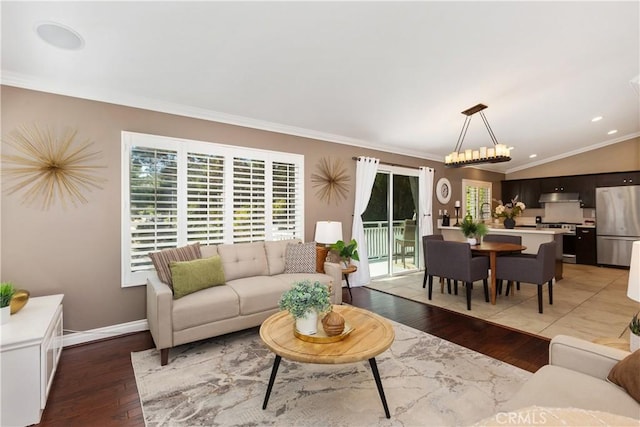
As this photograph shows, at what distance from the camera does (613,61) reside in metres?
3.41

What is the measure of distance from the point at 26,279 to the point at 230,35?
287 centimetres

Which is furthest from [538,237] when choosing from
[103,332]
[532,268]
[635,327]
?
[103,332]

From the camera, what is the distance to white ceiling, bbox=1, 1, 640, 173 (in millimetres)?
2229

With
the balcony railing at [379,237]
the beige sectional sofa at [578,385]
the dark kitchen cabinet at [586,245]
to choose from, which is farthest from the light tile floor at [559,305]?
the beige sectional sofa at [578,385]

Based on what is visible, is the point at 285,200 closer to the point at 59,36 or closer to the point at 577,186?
the point at 59,36

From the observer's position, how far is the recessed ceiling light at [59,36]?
2.15 metres

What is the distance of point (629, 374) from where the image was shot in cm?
131

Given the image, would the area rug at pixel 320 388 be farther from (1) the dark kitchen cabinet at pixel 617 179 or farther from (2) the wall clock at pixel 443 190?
(1) the dark kitchen cabinet at pixel 617 179

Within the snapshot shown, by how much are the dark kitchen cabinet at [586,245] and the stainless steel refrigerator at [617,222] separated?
0.09 metres

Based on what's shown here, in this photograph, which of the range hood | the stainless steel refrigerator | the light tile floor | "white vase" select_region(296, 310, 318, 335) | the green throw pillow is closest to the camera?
"white vase" select_region(296, 310, 318, 335)

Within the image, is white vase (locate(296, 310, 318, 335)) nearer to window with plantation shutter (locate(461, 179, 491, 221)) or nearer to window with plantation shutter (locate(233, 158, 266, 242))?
window with plantation shutter (locate(233, 158, 266, 242))

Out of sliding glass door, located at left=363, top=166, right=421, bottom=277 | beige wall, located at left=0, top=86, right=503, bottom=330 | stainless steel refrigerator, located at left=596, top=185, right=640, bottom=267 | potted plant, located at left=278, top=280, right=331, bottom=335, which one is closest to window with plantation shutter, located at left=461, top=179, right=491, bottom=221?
sliding glass door, located at left=363, top=166, right=421, bottom=277

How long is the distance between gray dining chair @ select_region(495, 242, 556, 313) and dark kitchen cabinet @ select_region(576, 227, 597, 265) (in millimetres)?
4199

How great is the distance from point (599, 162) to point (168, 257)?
9.40 m
